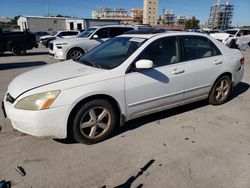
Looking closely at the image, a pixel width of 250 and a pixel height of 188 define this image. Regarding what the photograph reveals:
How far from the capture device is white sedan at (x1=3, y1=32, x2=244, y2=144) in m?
3.06

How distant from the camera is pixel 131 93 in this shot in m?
3.53

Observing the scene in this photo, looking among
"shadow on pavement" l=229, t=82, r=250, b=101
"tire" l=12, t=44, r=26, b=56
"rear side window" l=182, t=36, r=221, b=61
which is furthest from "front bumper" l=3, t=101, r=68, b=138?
"tire" l=12, t=44, r=26, b=56

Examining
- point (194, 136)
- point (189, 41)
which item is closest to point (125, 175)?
point (194, 136)

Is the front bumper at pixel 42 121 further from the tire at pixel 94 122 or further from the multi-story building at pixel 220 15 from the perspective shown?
the multi-story building at pixel 220 15

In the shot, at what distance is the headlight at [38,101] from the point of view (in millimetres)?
2988

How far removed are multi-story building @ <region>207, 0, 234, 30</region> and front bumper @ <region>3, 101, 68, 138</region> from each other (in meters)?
116

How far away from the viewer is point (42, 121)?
9.86 ft

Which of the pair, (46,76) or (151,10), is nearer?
(46,76)

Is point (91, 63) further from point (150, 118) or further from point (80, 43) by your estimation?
point (80, 43)

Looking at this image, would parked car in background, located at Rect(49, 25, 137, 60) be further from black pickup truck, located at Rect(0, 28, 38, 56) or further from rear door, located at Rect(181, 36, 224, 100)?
rear door, located at Rect(181, 36, 224, 100)

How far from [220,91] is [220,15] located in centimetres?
11822

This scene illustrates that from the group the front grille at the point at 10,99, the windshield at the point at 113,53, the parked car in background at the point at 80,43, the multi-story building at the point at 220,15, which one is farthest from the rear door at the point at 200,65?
the multi-story building at the point at 220,15

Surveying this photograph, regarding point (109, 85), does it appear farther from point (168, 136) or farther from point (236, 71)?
point (236, 71)

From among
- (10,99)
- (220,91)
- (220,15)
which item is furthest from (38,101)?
(220,15)
